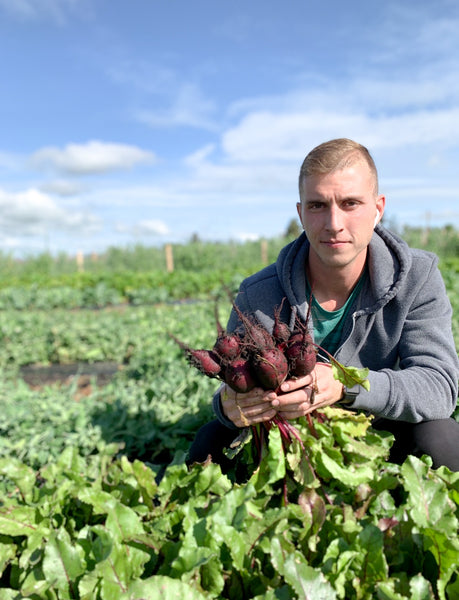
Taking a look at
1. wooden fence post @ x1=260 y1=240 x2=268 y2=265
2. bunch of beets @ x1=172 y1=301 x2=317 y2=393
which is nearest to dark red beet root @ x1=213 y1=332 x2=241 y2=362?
bunch of beets @ x1=172 y1=301 x2=317 y2=393

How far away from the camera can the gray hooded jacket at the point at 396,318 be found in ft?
6.42

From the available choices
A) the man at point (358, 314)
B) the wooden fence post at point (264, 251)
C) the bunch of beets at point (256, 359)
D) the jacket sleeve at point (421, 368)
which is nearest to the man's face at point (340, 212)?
the man at point (358, 314)

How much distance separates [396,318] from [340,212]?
54 cm

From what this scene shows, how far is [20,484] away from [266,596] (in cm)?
127

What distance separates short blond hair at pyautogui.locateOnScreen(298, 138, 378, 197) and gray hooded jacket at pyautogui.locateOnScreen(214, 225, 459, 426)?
13.8 inches

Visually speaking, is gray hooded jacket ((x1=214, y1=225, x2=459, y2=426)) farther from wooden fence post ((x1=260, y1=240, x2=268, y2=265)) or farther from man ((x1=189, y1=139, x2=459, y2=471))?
wooden fence post ((x1=260, y1=240, x2=268, y2=265))

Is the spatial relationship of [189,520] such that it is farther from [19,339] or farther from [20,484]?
[19,339]

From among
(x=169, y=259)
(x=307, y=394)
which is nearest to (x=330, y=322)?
(x=307, y=394)

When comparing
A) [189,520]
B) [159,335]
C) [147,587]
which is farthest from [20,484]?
[159,335]

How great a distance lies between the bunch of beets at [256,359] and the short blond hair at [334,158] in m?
0.66

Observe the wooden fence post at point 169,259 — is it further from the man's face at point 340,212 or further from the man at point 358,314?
the man's face at point 340,212

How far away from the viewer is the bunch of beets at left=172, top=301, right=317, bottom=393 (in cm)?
161

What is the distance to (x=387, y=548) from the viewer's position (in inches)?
55.1

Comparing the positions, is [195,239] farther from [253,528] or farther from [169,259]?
[253,528]
